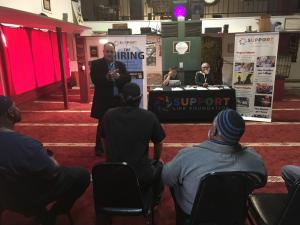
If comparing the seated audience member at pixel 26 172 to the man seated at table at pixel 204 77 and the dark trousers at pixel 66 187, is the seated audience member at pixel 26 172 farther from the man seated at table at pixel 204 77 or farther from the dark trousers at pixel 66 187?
the man seated at table at pixel 204 77

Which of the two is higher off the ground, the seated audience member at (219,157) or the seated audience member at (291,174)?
the seated audience member at (219,157)

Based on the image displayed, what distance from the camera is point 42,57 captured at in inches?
310

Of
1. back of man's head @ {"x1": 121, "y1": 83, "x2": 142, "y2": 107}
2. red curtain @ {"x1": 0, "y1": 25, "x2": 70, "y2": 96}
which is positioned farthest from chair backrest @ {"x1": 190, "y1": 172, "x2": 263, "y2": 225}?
red curtain @ {"x1": 0, "y1": 25, "x2": 70, "y2": 96}

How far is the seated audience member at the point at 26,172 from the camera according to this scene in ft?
5.74

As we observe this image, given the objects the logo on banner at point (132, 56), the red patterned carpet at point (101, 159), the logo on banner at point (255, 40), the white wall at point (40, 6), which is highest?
the white wall at point (40, 6)

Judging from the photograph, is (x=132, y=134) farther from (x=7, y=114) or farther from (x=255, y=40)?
(x=255, y=40)

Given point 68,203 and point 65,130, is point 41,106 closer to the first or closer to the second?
point 65,130

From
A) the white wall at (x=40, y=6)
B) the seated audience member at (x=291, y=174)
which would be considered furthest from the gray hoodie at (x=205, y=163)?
the white wall at (x=40, y=6)

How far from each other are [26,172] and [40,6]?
6.70 m

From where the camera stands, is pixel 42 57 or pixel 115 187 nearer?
pixel 115 187

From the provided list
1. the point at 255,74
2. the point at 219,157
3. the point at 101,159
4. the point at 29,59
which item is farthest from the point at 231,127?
the point at 29,59

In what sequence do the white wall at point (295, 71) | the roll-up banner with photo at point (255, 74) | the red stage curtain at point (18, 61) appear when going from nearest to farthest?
the roll-up banner with photo at point (255, 74), the red stage curtain at point (18, 61), the white wall at point (295, 71)

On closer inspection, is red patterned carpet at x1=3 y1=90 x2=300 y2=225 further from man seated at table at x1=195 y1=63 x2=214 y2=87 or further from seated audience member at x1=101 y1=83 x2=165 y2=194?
man seated at table at x1=195 y1=63 x2=214 y2=87

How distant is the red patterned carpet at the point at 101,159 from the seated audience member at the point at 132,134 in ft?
2.23
